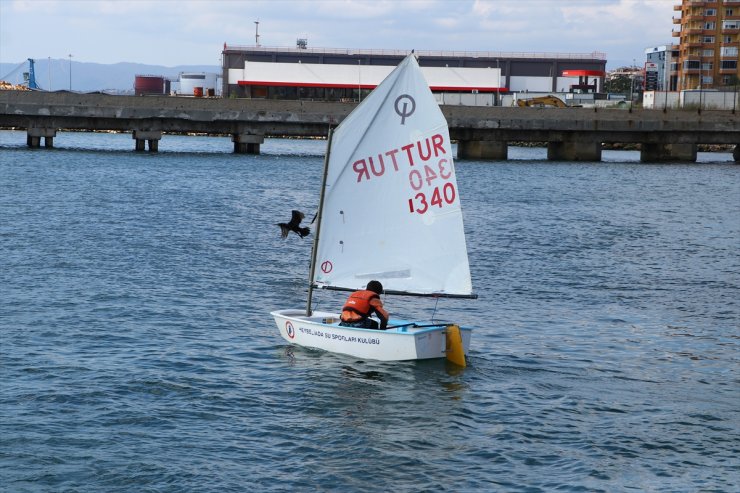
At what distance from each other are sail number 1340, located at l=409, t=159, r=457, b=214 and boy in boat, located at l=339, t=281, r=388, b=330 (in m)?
2.28

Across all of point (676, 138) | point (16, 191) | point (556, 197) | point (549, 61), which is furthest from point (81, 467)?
point (549, 61)

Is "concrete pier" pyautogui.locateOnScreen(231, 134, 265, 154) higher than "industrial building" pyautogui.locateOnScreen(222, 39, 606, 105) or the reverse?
the reverse

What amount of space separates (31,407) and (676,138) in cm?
9680

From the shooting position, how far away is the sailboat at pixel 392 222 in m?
25.5

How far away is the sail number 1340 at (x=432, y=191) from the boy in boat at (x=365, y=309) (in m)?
2.28

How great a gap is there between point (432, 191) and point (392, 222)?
1310 mm

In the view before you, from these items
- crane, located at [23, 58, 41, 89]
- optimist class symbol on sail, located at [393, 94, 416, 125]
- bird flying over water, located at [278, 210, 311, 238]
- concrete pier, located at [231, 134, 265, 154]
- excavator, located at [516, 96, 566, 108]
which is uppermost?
crane, located at [23, 58, 41, 89]

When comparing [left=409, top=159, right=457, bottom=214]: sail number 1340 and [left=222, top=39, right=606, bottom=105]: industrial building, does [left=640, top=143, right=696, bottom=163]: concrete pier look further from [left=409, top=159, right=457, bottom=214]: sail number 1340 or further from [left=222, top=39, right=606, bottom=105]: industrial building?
[left=409, top=159, right=457, bottom=214]: sail number 1340

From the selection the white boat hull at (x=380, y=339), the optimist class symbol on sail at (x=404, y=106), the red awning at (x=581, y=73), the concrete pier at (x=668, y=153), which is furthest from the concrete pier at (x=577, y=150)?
the white boat hull at (x=380, y=339)

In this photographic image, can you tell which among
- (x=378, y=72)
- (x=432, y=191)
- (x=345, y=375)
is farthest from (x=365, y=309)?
(x=378, y=72)

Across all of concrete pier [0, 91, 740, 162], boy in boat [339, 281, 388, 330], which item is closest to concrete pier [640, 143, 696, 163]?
concrete pier [0, 91, 740, 162]

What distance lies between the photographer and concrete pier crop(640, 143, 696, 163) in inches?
4419

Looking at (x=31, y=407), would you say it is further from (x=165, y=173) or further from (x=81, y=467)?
(x=165, y=173)

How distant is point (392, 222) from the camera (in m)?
26.7
